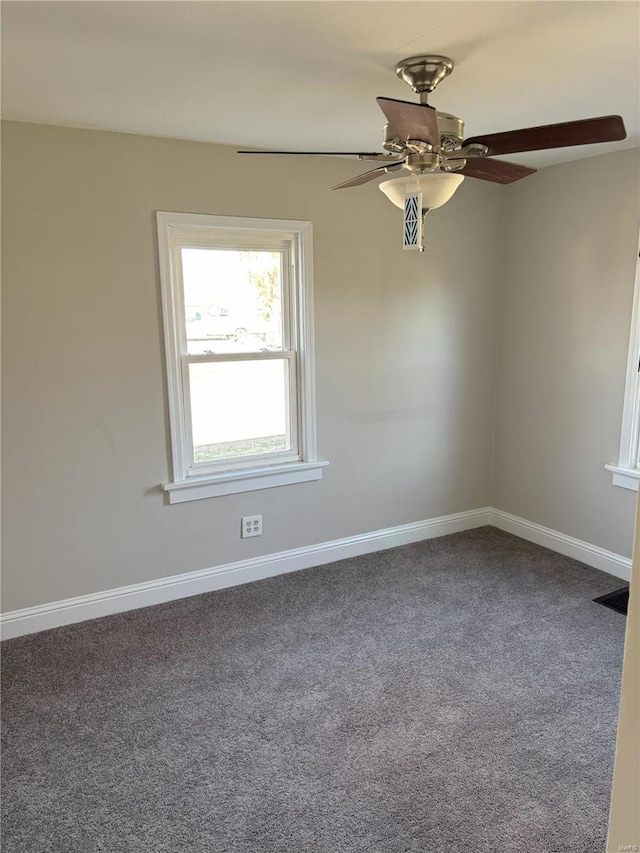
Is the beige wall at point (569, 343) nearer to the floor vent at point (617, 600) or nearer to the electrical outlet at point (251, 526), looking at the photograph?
the floor vent at point (617, 600)

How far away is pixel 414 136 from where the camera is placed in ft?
5.54

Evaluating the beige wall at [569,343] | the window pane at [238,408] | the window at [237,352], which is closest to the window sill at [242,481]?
the window at [237,352]

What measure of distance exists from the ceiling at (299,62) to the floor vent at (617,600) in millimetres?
2438

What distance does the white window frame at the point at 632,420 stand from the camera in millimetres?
3330

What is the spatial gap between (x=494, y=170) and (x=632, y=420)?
6.40 feet

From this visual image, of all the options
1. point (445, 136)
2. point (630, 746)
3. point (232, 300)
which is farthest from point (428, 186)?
point (630, 746)

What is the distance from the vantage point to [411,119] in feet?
5.21

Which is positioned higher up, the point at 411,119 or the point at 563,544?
Answer: the point at 411,119

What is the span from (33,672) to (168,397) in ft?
4.74

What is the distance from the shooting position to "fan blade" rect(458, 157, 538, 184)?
80.9 inches

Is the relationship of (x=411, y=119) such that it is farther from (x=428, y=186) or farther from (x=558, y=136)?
(x=558, y=136)

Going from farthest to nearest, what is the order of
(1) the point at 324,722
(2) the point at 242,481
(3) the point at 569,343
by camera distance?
1. (3) the point at 569,343
2. (2) the point at 242,481
3. (1) the point at 324,722

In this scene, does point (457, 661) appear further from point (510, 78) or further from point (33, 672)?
point (510, 78)

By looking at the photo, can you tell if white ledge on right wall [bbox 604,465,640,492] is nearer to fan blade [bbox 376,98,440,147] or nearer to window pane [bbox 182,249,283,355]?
window pane [bbox 182,249,283,355]
